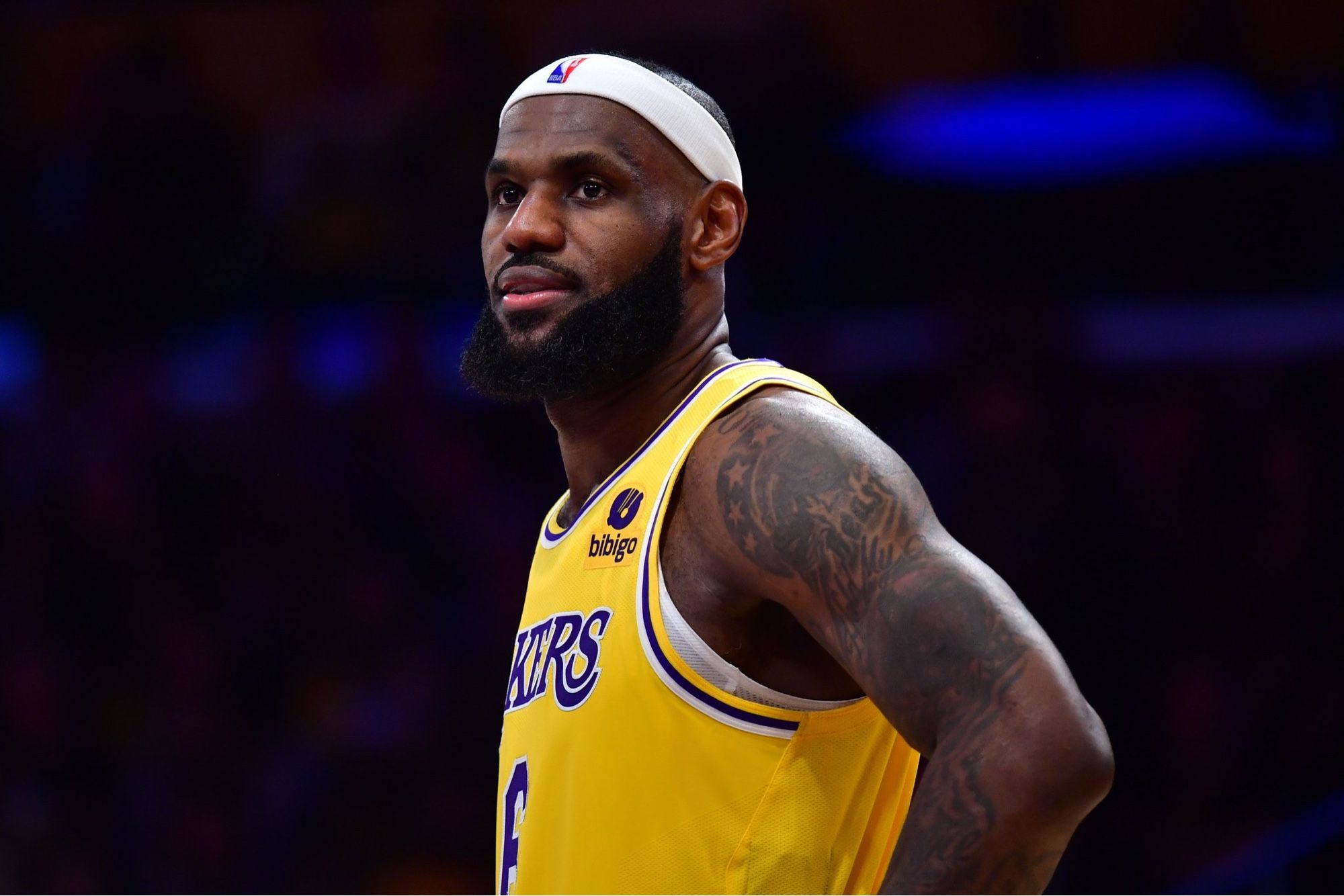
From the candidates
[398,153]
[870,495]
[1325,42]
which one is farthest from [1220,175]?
[870,495]

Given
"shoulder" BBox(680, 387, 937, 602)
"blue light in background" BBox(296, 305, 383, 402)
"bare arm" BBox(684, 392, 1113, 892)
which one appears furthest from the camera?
"blue light in background" BBox(296, 305, 383, 402)

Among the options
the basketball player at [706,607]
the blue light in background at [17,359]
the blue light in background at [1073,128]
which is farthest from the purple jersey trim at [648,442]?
the blue light in background at [17,359]

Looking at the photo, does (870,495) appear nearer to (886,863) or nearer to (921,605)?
(921,605)

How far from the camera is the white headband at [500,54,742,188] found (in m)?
2.50

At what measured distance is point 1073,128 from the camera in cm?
572

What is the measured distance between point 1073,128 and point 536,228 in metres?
3.87

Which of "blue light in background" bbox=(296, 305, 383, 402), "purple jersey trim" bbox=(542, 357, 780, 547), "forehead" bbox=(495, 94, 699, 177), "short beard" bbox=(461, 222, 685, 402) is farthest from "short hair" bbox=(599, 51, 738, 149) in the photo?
"blue light in background" bbox=(296, 305, 383, 402)

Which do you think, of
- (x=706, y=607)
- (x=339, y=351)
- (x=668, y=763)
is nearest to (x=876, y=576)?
(x=706, y=607)

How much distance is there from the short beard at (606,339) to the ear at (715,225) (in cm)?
5

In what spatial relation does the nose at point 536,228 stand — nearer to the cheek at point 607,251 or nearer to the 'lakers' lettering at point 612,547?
the cheek at point 607,251

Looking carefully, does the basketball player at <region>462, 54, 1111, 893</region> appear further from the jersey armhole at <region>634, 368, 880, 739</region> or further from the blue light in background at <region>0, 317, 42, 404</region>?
the blue light in background at <region>0, 317, 42, 404</region>

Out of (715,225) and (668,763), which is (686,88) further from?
(668,763)

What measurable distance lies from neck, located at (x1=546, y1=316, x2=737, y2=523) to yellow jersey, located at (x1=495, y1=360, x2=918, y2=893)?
0.74 ft

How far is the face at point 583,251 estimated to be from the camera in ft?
7.87
